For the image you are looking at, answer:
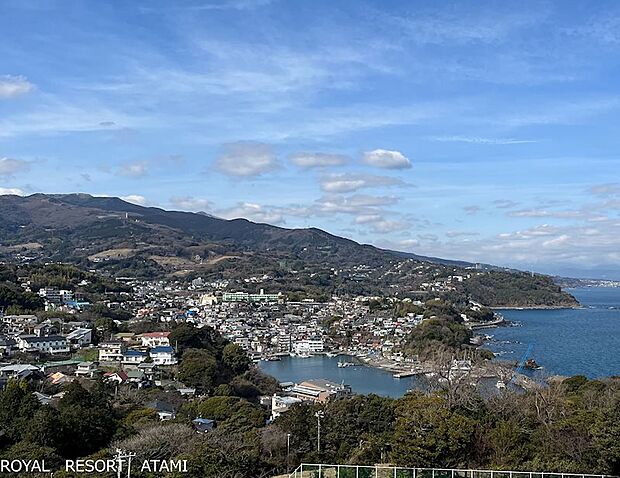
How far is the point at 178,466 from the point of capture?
5.25 m

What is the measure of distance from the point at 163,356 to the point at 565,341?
17770mm

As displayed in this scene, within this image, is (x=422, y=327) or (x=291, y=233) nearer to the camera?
(x=422, y=327)

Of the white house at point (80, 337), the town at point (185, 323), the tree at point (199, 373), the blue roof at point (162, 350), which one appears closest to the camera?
the tree at point (199, 373)

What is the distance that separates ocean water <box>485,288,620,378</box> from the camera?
65.4ft

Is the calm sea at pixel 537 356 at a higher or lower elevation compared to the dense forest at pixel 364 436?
lower

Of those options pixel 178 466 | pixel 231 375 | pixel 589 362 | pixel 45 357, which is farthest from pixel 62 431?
pixel 589 362

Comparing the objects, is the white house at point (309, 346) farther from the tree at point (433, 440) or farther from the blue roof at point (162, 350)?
the tree at point (433, 440)

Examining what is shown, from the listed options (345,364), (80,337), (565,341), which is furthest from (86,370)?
(565,341)

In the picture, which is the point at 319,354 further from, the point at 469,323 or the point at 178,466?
the point at 178,466

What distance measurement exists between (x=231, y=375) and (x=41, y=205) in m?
80.1

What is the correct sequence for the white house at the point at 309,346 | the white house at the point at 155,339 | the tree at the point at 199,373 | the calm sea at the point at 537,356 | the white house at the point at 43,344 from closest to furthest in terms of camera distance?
the tree at the point at 199,373
the white house at the point at 43,344
the white house at the point at 155,339
the calm sea at the point at 537,356
the white house at the point at 309,346

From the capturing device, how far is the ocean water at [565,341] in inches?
785

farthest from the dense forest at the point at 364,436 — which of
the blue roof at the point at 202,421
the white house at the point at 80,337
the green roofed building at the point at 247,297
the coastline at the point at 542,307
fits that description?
the coastline at the point at 542,307

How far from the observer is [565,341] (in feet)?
85.7
